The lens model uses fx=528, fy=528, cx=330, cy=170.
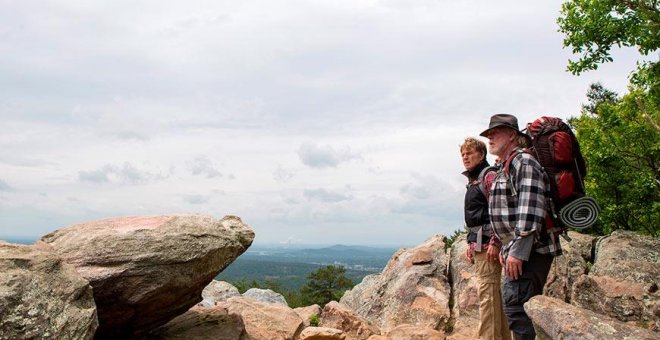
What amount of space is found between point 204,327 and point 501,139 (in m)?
9.03

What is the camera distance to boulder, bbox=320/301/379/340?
50.2 ft

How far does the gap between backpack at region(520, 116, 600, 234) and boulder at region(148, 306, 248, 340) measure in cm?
858

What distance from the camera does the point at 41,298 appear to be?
28.7ft

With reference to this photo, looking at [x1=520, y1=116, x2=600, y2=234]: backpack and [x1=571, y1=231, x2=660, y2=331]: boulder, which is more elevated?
[x1=520, y1=116, x2=600, y2=234]: backpack

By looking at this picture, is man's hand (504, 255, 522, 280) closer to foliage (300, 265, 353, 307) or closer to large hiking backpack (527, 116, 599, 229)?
large hiking backpack (527, 116, 599, 229)

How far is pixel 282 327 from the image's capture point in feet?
49.1

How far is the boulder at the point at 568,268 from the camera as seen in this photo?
47.5 ft

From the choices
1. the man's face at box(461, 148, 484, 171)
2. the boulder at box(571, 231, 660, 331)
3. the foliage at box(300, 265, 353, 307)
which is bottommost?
the foliage at box(300, 265, 353, 307)

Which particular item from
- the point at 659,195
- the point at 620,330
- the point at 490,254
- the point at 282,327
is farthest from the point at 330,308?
the point at 659,195

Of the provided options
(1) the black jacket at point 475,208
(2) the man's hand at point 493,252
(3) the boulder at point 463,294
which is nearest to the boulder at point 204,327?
(3) the boulder at point 463,294

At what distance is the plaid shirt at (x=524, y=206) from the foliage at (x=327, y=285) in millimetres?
56725

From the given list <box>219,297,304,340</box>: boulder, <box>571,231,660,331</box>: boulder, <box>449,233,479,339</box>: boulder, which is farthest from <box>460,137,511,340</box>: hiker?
<box>219,297,304,340</box>: boulder

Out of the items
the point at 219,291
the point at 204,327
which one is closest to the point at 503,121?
the point at 204,327

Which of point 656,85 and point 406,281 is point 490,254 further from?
point 656,85
